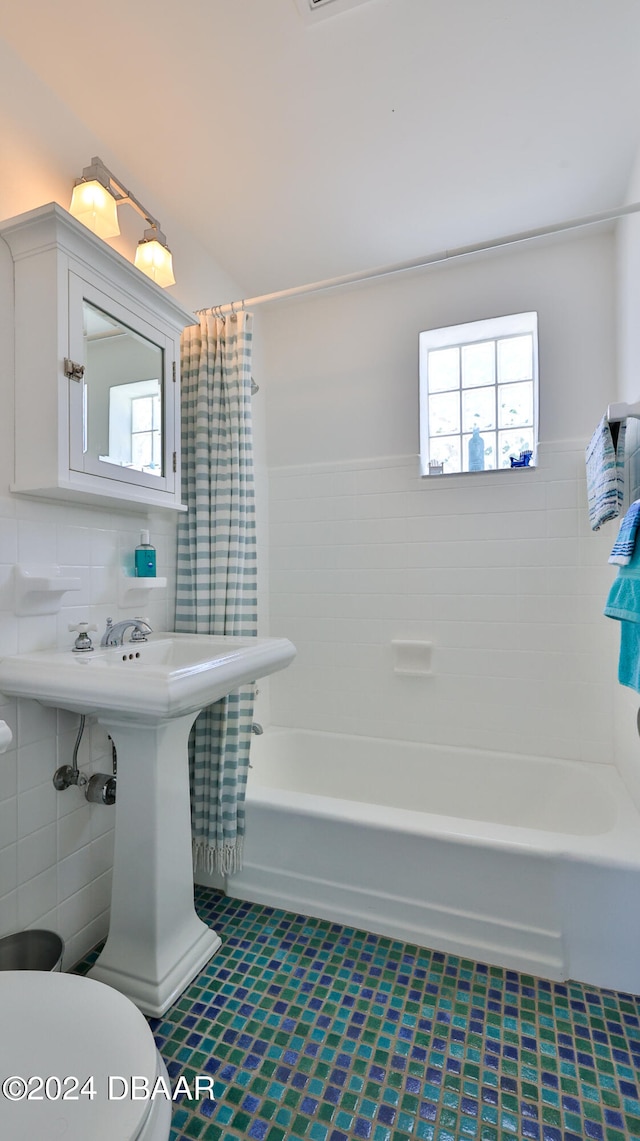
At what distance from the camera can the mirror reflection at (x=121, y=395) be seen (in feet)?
4.66

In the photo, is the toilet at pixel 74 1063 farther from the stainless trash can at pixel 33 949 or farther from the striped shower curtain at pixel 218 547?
the striped shower curtain at pixel 218 547

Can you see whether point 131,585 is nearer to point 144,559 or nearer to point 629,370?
point 144,559

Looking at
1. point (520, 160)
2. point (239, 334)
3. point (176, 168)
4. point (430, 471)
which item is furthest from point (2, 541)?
point (520, 160)

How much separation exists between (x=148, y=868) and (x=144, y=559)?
89cm

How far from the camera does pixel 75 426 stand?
135 cm

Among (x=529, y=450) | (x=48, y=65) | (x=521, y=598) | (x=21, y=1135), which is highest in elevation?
(x=48, y=65)

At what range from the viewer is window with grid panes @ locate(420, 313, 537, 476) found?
2354 mm

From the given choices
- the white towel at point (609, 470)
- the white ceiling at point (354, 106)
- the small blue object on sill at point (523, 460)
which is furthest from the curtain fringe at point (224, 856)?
the white ceiling at point (354, 106)

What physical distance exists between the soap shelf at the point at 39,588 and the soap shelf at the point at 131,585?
247 mm

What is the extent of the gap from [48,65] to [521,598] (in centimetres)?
236

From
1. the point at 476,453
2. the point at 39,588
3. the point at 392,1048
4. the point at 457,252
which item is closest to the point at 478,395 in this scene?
the point at 476,453

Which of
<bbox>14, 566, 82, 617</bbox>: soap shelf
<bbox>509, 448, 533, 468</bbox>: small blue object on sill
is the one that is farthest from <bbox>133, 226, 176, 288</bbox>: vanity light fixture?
<bbox>509, 448, 533, 468</bbox>: small blue object on sill

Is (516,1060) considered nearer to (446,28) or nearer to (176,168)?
(446,28)

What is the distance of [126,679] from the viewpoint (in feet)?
3.67
